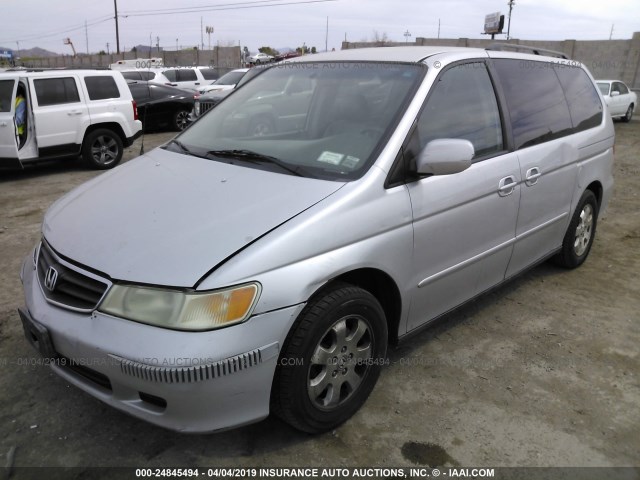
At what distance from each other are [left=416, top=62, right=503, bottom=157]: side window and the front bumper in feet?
4.50

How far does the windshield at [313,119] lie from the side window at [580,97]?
1871 mm

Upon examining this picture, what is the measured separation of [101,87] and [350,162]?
7.93 m

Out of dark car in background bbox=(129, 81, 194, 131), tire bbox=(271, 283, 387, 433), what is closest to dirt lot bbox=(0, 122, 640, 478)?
tire bbox=(271, 283, 387, 433)

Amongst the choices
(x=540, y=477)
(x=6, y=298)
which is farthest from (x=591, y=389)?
(x=6, y=298)

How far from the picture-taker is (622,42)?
2452cm

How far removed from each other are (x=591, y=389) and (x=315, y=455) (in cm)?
166

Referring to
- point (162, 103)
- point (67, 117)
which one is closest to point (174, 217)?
point (67, 117)

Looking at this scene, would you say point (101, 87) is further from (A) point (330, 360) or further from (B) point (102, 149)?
(A) point (330, 360)

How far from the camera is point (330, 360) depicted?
96.0 inches

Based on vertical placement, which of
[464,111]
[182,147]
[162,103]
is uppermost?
[464,111]

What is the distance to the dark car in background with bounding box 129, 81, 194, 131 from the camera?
1282 cm

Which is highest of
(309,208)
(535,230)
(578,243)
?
(309,208)

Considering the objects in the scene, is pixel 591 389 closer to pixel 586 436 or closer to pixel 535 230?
pixel 586 436

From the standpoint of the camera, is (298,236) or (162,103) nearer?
(298,236)
